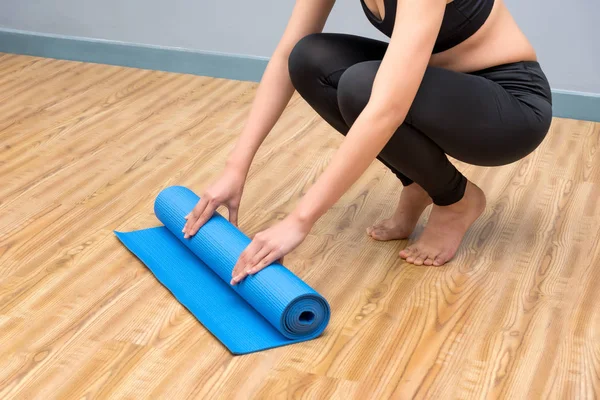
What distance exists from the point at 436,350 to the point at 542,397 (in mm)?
217

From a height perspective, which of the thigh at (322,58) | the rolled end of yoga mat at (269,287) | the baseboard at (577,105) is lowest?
the baseboard at (577,105)

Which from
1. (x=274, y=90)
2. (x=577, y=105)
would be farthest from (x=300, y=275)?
(x=577, y=105)

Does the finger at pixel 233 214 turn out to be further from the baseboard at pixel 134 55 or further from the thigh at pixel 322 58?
the baseboard at pixel 134 55

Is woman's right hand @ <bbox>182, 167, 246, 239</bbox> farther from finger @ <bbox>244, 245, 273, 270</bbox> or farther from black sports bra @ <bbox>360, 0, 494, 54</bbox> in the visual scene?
black sports bra @ <bbox>360, 0, 494, 54</bbox>

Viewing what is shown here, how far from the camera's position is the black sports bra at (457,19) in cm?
175

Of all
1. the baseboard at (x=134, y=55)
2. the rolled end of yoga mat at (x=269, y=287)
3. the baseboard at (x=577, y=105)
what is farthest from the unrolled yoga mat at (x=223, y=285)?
the baseboard at (x=577, y=105)

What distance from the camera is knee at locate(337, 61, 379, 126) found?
5.76 ft

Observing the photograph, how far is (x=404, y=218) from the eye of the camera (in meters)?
2.06

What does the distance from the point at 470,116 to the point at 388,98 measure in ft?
0.90

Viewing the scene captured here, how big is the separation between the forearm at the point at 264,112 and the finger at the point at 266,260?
0.29 m

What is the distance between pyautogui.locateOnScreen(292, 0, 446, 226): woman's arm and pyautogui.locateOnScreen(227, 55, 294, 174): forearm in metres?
0.29

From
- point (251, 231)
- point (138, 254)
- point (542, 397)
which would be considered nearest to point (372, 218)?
point (251, 231)

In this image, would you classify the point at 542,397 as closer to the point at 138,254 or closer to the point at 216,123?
the point at 138,254

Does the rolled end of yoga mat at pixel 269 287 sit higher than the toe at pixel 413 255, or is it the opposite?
the rolled end of yoga mat at pixel 269 287
